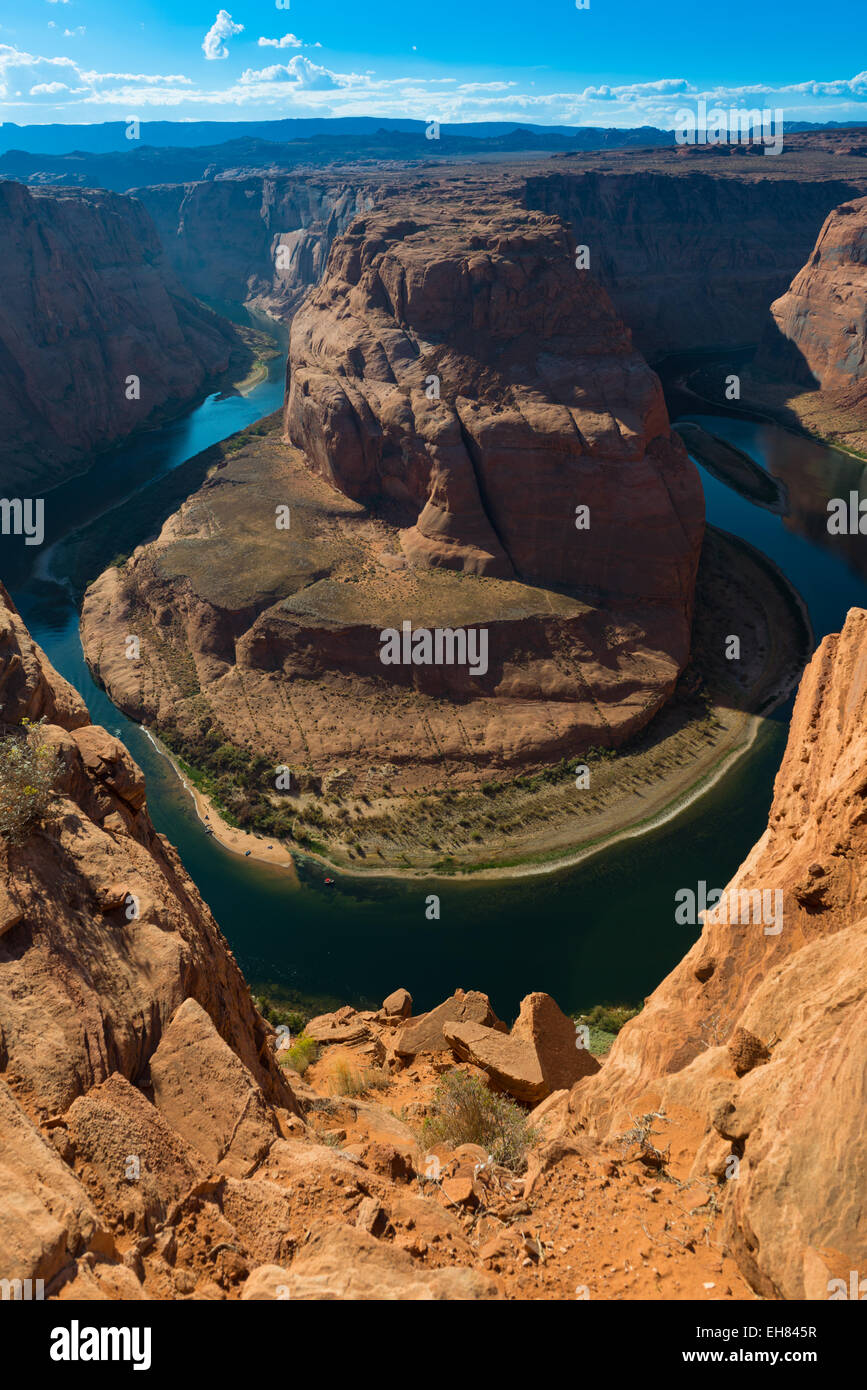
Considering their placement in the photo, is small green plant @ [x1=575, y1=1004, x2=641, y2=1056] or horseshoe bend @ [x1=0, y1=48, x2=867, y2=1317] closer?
horseshoe bend @ [x1=0, y1=48, x2=867, y2=1317]

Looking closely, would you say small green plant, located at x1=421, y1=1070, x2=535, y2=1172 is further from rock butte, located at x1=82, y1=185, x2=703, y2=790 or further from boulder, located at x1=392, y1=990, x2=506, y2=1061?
rock butte, located at x1=82, y1=185, x2=703, y2=790

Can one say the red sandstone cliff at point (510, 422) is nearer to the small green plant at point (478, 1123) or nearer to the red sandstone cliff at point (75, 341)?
the small green plant at point (478, 1123)

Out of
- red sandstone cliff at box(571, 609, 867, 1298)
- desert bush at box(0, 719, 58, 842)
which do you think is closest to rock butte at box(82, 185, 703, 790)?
red sandstone cliff at box(571, 609, 867, 1298)

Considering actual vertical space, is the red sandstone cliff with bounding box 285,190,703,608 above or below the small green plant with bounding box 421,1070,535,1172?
above

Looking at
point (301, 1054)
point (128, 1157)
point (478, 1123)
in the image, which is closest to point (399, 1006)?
point (301, 1054)

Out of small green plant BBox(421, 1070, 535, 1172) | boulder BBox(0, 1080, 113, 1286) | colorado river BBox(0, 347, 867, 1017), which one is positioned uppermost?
boulder BBox(0, 1080, 113, 1286)

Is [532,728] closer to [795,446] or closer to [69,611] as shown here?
[69,611]

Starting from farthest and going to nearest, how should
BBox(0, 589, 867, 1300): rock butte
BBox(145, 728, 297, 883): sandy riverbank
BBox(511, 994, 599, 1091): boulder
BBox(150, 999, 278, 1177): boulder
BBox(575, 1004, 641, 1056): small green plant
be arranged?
1. BBox(145, 728, 297, 883): sandy riverbank
2. BBox(575, 1004, 641, 1056): small green plant
3. BBox(511, 994, 599, 1091): boulder
4. BBox(150, 999, 278, 1177): boulder
5. BBox(0, 589, 867, 1300): rock butte
